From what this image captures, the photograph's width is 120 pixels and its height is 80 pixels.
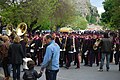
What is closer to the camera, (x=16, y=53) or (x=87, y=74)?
(x=16, y=53)

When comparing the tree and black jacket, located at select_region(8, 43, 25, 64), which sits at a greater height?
the tree

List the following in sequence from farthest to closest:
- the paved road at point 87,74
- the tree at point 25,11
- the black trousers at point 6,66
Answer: the tree at point 25,11, the paved road at point 87,74, the black trousers at point 6,66

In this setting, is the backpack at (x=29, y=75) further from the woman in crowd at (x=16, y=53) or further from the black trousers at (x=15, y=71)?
the black trousers at (x=15, y=71)

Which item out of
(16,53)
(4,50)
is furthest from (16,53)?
(4,50)

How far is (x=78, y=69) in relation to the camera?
1947cm

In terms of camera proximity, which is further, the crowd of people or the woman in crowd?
the crowd of people

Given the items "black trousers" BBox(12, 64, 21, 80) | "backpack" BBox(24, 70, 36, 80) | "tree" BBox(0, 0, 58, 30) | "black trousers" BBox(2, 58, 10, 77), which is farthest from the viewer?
"tree" BBox(0, 0, 58, 30)

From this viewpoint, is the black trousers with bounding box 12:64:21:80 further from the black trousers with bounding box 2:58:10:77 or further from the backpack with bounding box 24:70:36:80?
the backpack with bounding box 24:70:36:80

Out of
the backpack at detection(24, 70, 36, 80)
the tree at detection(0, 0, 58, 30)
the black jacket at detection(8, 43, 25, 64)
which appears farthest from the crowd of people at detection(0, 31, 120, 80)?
the tree at detection(0, 0, 58, 30)

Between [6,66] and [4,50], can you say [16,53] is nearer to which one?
[4,50]

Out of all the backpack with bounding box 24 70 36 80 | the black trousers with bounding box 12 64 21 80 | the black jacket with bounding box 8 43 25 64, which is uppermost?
the black jacket with bounding box 8 43 25 64

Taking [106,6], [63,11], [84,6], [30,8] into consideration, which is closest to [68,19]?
[63,11]

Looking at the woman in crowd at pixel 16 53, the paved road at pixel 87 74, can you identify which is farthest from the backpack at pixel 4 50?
the paved road at pixel 87 74

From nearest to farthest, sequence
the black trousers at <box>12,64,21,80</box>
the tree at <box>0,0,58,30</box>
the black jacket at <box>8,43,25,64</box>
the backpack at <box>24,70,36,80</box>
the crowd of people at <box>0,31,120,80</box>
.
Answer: the backpack at <box>24,70,36,80</box> < the black jacket at <box>8,43,25,64</box> < the black trousers at <box>12,64,21,80</box> < the crowd of people at <box>0,31,120,80</box> < the tree at <box>0,0,58,30</box>
